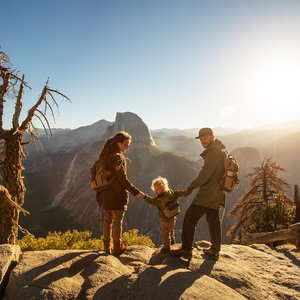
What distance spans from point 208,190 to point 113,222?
2.11 m

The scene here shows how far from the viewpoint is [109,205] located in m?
6.38

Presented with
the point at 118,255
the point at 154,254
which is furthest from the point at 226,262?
the point at 118,255

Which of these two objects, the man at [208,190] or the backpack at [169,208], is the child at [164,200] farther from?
the man at [208,190]

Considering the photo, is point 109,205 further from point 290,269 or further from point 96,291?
point 290,269

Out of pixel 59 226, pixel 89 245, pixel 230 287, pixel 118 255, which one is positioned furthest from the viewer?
pixel 59 226

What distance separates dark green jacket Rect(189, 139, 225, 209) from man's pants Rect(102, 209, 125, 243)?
1.64 metres

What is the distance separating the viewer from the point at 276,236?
32.9 feet

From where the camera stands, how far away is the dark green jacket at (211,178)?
6148 millimetres

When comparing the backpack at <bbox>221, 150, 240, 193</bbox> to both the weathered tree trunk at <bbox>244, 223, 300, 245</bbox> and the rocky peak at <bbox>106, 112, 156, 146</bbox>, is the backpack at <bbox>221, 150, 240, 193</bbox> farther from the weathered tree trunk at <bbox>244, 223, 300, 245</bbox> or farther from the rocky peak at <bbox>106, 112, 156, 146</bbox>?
the rocky peak at <bbox>106, 112, 156, 146</bbox>

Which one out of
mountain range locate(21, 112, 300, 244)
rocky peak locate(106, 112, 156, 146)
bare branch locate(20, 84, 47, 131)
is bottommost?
mountain range locate(21, 112, 300, 244)

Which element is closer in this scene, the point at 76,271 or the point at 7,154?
the point at 76,271

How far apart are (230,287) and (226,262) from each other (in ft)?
4.11

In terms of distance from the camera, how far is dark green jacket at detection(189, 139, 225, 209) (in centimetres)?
615

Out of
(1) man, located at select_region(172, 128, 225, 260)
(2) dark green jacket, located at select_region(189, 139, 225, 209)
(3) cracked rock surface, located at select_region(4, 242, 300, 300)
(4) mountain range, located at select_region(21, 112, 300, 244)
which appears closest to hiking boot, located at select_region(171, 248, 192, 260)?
(1) man, located at select_region(172, 128, 225, 260)
